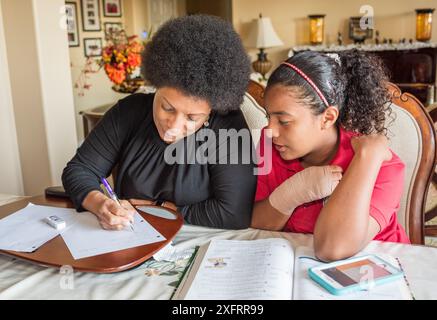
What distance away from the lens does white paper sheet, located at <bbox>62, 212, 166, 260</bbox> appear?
94 cm

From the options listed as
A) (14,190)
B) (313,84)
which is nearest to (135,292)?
(313,84)

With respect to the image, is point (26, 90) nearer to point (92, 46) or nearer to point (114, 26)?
point (92, 46)

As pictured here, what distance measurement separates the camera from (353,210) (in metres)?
0.99

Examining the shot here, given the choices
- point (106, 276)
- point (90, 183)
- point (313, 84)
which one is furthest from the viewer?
point (90, 183)

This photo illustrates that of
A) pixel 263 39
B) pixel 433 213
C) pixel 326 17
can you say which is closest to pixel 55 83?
pixel 433 213

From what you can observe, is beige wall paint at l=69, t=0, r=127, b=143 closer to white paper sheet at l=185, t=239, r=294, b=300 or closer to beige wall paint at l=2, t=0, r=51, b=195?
beige wall paint at l=2, t=0, r=51, b=195

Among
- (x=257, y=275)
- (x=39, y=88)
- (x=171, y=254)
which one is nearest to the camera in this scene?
(x=257, y=275)

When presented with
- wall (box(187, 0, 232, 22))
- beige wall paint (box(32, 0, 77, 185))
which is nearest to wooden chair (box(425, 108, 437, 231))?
beige wall paint (box(32, 0, 77, 185))

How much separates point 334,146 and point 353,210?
25 cm

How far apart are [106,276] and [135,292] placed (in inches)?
3.5

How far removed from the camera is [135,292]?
0.82 meters

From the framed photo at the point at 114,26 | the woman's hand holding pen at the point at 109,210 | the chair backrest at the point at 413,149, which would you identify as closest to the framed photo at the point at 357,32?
the framed photo at the point at 114,26

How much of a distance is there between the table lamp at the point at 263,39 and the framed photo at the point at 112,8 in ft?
5.75
